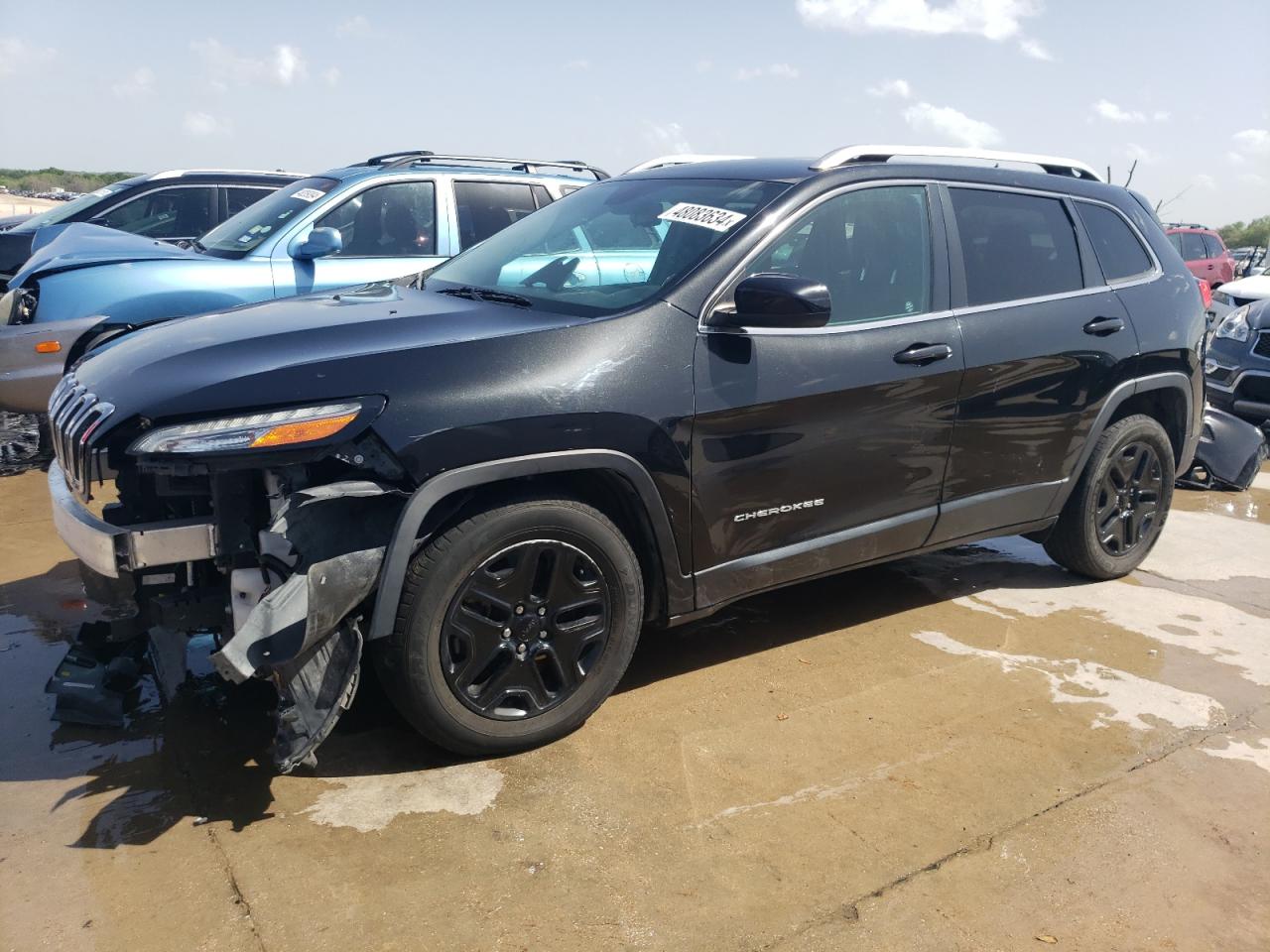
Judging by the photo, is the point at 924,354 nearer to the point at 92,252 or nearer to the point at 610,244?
the point at 610,244

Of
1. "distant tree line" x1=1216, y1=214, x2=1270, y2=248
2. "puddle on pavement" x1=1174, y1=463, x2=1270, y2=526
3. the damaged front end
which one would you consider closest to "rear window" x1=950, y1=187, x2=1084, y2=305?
the damaged front end

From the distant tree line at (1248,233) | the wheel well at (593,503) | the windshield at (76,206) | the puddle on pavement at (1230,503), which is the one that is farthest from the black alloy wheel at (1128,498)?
the distant tree line at (1248,233)

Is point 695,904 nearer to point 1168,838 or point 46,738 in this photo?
point 1168,838

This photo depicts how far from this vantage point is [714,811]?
3016mm

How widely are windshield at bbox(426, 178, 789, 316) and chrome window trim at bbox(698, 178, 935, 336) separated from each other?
112mm

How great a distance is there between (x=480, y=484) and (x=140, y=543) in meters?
0.92

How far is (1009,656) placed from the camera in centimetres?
421

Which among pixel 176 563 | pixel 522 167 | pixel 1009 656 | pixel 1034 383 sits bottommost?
pixel 1009 656

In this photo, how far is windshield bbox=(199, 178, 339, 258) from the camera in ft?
22.5

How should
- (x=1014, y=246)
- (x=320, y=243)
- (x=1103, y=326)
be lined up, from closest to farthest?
(x=1014, y=246) → (x=1103, y=326) → (x=320, y=243)

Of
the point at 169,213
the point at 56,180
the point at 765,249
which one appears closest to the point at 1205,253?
the point at 169,213

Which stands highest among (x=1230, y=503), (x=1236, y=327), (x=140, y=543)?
(x=1236, y=327)

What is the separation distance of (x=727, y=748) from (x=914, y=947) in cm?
99

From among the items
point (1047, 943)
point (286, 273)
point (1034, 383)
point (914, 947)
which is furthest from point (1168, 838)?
point (286, 273)
